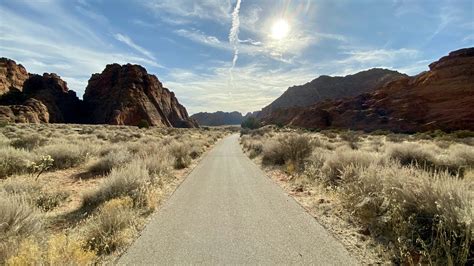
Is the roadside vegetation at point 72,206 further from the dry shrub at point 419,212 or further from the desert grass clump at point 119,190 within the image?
the dry shrub at point 419,212

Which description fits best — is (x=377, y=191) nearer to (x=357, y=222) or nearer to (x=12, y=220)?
(x=357, y=222)

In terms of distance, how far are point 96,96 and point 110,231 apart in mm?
120175

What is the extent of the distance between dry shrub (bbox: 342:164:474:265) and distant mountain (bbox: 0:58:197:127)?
8301 cm

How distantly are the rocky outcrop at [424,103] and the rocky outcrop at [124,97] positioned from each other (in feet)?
226

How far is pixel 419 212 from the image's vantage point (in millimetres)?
4906

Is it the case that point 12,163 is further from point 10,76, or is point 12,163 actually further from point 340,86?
point 340,86

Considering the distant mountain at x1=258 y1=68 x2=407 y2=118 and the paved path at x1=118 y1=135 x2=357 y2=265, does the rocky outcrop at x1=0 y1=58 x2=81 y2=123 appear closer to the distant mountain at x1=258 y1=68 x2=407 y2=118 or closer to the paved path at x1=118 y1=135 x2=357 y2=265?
the paved path at x1=118 y1=135 x2=357 y2=265

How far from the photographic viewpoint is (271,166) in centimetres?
1565

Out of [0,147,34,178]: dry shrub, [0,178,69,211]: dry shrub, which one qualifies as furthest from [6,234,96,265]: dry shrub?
[0,147,34,178]: dry shrub

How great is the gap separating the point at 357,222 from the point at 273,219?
5.92ft

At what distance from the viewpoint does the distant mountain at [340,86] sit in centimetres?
12550

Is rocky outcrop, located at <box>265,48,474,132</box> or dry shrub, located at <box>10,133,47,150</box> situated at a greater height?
rocky outcrop, located at <box>265,48,474,132</box>

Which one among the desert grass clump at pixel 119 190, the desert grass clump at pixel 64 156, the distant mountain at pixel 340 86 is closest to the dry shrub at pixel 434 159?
the desert grass clump at pixel 119 190

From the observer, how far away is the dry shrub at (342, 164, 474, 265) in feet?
12.7
